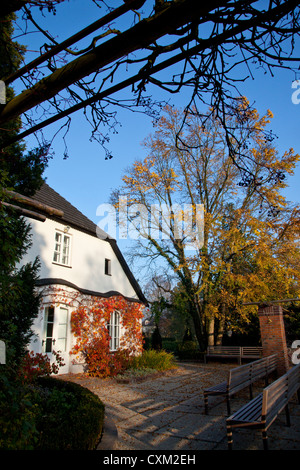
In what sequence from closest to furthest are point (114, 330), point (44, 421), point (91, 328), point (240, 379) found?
point (44, 421)
point (240, 379)
point (91, 328)
point (114, 330)

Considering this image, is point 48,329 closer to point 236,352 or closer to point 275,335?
point 275,335

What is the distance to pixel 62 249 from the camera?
479 inches

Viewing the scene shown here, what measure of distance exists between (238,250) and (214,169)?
6.16 metres

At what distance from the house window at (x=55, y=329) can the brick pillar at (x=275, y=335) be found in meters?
7.20

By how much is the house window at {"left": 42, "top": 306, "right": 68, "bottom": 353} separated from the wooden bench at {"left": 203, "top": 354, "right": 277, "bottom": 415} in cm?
619

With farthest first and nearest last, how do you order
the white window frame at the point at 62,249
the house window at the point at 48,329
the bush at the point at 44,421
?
the white window frame at the point at 62,249 → the house window at the point at 48,329 → the bush at the point at 44,421

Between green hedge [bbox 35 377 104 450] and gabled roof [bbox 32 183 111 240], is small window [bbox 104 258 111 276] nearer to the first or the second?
gabled roof [bbox 32 183 111 240]

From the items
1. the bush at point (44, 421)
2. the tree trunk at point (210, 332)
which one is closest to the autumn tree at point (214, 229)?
the tree trunk at point (210, 332)

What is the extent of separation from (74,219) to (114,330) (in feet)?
18.4

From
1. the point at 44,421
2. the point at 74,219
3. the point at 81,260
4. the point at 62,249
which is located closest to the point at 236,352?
the point at 81,260

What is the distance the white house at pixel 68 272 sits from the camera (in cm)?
1059

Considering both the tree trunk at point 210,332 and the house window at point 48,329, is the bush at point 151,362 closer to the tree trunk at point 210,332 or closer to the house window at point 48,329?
the house window at point 48,329

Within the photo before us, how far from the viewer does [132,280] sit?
54.5 feet

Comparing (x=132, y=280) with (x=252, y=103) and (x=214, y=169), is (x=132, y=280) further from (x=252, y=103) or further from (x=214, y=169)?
(x=252, y=103)
